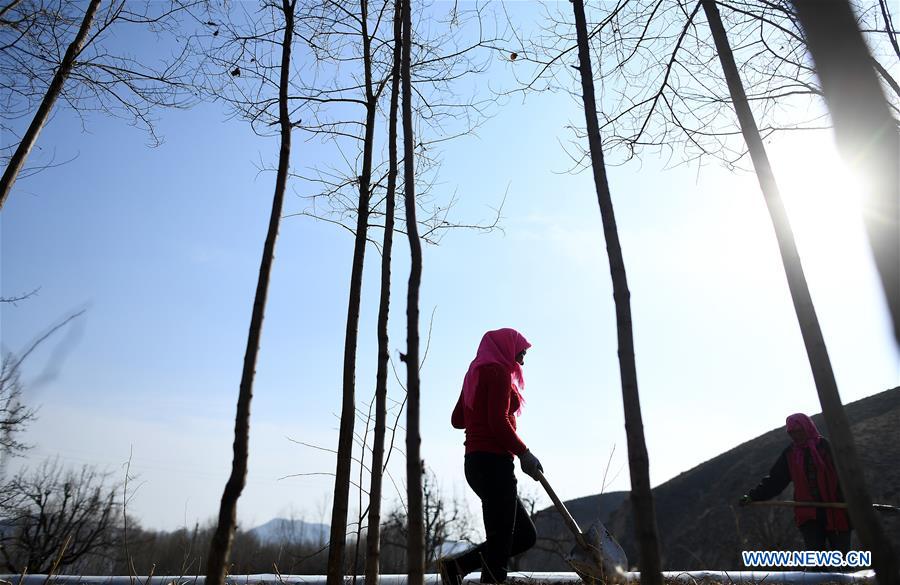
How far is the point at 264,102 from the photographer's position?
4449 mm


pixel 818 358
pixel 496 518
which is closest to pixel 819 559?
pixel 496 518

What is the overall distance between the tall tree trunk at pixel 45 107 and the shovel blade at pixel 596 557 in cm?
476

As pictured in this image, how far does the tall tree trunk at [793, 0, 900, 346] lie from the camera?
1.64 metres

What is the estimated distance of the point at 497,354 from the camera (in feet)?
14.0

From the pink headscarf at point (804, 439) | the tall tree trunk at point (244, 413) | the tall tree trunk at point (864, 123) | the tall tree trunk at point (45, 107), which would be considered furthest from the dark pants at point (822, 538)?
the tall tree trunk at point (45, 107)

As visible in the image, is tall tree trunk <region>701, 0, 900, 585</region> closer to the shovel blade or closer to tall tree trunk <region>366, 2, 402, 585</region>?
the shovel blade

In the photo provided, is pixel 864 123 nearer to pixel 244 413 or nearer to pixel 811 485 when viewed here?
pixel 244 413

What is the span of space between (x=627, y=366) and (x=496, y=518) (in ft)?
5.62

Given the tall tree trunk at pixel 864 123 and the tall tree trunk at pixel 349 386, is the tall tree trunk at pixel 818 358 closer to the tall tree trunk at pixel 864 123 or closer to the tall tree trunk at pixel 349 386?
the tall tree trunk at pixel 864 123

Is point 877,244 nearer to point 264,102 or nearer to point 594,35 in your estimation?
A: point 594,35

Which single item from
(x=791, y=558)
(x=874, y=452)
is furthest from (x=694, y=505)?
(x=791, y=558)

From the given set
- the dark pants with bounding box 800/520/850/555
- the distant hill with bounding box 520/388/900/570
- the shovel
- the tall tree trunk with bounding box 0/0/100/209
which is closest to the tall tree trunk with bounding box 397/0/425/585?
the shovel

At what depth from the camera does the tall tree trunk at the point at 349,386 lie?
3754mm

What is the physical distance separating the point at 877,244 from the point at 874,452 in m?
26.7
